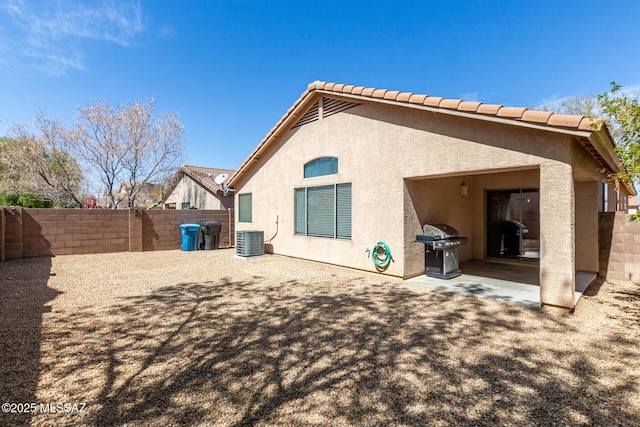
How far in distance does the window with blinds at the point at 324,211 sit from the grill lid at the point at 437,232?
2.23 m

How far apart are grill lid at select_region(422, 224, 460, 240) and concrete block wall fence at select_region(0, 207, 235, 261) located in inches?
A: 441

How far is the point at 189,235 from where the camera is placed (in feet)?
44.6

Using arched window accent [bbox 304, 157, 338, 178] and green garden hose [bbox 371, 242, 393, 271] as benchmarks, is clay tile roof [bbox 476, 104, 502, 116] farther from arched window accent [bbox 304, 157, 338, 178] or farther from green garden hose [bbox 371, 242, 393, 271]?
arched window accent [bbox 304, 157, 338, 178]

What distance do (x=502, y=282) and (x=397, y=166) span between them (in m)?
3.91

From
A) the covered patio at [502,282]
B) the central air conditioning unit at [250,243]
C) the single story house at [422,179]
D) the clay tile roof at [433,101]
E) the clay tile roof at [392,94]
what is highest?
the clay tile roof at [392,94]

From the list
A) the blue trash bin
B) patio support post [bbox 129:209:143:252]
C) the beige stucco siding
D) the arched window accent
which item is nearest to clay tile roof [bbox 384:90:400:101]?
the beige stucco siding

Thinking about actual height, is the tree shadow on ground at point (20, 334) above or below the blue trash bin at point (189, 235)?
below

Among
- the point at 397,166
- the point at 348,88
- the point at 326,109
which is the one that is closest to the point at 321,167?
the point at 326,109

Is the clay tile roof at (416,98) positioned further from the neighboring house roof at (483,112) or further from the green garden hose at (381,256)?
the green garden hose at (381,256)

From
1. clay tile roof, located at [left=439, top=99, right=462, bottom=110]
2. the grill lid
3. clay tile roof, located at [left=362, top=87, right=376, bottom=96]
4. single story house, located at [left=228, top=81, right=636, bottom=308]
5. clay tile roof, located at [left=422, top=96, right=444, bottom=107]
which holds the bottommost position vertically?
the grill lid

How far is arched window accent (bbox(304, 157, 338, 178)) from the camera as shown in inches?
364

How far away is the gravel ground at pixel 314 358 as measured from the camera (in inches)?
101

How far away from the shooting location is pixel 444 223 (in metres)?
8.78

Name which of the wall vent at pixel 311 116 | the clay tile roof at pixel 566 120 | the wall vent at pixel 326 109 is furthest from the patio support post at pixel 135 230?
the clay tile roof at pixel 566 120
